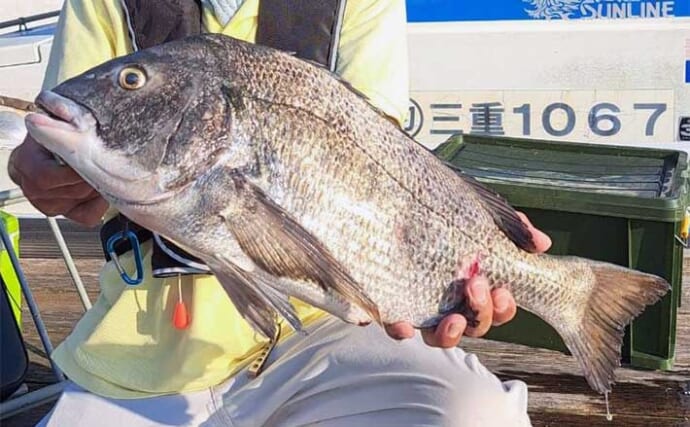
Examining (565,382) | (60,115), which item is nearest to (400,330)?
(60,115)

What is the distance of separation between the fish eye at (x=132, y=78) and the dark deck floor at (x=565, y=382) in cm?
159

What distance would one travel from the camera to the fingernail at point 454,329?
68.6 inches

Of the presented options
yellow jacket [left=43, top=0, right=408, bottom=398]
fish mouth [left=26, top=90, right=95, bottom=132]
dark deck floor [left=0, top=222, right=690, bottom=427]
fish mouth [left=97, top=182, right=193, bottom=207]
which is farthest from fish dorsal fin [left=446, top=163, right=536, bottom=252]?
dark deck floor [left=0, top=222, right=690, bottom=427]

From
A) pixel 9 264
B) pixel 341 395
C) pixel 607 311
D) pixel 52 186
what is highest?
pixel 52 186

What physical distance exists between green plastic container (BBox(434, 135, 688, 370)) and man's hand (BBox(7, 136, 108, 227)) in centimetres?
107

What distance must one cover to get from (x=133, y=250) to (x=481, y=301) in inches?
28.7

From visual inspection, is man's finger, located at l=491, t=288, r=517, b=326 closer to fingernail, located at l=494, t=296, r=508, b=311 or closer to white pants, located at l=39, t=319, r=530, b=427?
fingernail, located at l=494, t=296, r=508, b=311

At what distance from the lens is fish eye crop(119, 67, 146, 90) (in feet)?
5.06

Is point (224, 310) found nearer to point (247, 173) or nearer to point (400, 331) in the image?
point (400, 331)

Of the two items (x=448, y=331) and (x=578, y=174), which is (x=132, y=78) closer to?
(x=448, y=331)

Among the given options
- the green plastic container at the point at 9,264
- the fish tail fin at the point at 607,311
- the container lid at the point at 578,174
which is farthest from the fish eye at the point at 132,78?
the green plastic container at the point at 9,264

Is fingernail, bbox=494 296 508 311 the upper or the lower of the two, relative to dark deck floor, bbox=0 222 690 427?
upper

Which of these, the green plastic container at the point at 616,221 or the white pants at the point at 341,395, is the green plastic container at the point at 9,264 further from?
the green plastic container at the point at 616,221

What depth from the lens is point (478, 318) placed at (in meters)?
1.77
